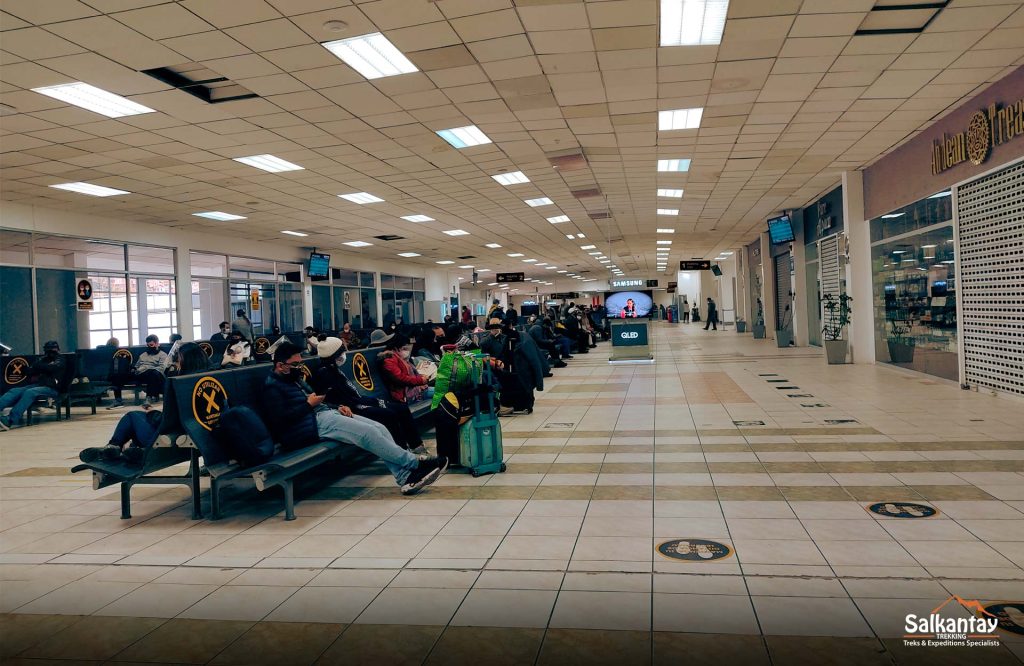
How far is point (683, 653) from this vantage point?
2.35 meters

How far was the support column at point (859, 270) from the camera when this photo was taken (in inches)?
519

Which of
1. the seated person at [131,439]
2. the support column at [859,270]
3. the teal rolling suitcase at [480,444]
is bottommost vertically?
the teal rolling suitcase at [480,444]

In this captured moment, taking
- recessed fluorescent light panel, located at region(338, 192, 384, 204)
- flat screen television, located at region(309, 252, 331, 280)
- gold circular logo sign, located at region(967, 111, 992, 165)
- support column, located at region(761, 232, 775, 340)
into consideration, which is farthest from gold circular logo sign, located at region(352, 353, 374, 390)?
support column, located at region(761, 232, 775, 340)

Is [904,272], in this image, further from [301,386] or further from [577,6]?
[301,386]

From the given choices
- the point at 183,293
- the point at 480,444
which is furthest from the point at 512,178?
the point at 183,293

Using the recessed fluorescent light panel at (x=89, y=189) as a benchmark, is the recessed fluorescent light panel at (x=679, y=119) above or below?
above

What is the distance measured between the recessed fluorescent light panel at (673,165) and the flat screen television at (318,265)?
41.3 ft

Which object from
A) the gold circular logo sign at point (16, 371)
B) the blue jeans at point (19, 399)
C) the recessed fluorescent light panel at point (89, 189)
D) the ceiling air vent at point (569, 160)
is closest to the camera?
the blue jeans at point (19, 399)

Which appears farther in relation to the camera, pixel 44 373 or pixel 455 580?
pixel 44 373

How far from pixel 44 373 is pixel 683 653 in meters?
11.1

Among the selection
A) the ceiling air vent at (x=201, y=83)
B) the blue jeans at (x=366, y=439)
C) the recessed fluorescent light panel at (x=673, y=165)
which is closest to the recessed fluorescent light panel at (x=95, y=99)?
the ceiling air vent at (x=201, y=83)

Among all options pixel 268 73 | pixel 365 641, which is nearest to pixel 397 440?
pixel 365 641

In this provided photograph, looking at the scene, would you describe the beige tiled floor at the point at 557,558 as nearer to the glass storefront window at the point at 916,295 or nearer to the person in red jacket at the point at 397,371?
the person in red jacket at the point at 397,371

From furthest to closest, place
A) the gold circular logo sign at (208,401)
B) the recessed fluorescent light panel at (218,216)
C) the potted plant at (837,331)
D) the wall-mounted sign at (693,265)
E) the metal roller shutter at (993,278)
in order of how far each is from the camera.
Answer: the wall-mounted sign at (693,265)
the recessed fluorescent light panel at (218,216)
the potted plant at (837,331)
the metal roller shutter at (993,278)
the gold circular logo sign at (208,401)
